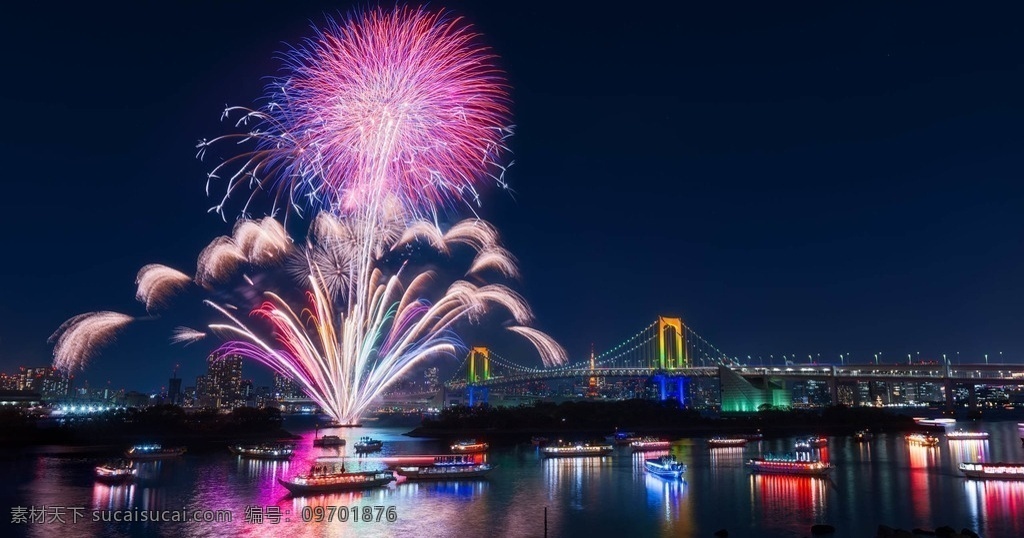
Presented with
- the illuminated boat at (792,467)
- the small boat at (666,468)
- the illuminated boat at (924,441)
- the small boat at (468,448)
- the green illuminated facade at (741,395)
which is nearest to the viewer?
the small boat at (666,468)

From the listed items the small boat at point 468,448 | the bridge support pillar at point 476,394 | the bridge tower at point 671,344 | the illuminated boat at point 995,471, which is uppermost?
the bridge tower at point 671,344

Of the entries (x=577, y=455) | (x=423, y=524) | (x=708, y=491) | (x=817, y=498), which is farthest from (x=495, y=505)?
(x=577, y=455)

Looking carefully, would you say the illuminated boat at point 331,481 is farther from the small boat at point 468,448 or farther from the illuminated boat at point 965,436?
the illuminated boat at point 965,436

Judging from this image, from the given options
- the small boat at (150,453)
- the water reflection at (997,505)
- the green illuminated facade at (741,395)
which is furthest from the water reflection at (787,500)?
the green illuminated facade at (741,395)

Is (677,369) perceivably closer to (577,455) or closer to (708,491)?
(577,455)

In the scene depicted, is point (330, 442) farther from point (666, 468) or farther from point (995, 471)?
point (995, 471)

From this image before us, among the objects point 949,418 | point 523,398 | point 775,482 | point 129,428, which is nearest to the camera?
point 775,482

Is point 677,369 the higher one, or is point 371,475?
point 677,369

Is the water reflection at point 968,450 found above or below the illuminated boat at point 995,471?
below

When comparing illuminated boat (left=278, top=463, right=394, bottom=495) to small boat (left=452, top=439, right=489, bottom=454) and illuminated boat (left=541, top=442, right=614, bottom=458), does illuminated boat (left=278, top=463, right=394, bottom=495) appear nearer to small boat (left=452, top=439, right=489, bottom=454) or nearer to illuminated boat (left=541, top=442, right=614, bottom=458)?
illuminated boat (left=541, top=442, right=614, bottom=458)
